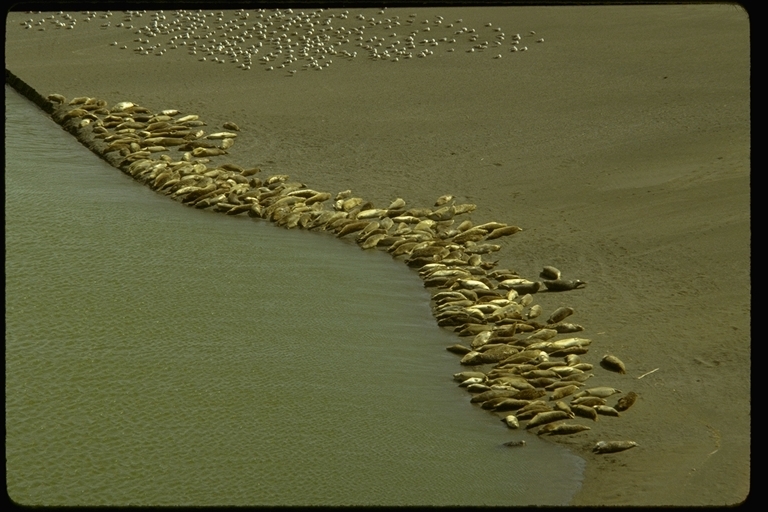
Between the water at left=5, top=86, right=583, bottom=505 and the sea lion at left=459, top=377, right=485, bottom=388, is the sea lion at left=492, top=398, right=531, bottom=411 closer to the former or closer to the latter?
the water at left=5, top=86, right=583, bottom=505

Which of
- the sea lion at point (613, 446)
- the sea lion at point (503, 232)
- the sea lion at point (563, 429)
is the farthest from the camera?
the sea lion at point (503, 232)

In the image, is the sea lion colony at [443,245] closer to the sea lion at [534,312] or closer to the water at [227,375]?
the sea lion at [534,312]

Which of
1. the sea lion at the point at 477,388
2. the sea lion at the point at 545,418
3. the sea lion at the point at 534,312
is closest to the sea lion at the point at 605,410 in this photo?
the sea lion at the point at 545,418

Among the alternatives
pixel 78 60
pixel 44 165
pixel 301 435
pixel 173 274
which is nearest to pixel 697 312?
pixel 301 435

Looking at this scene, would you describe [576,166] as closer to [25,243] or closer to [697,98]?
[697,98]

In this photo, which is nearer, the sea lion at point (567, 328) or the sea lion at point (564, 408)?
the sea lion at point (564, 408)

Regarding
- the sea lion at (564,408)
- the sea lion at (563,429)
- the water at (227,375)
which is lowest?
the water at (227,375)

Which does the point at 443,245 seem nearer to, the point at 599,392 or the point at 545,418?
the point at 599,392
